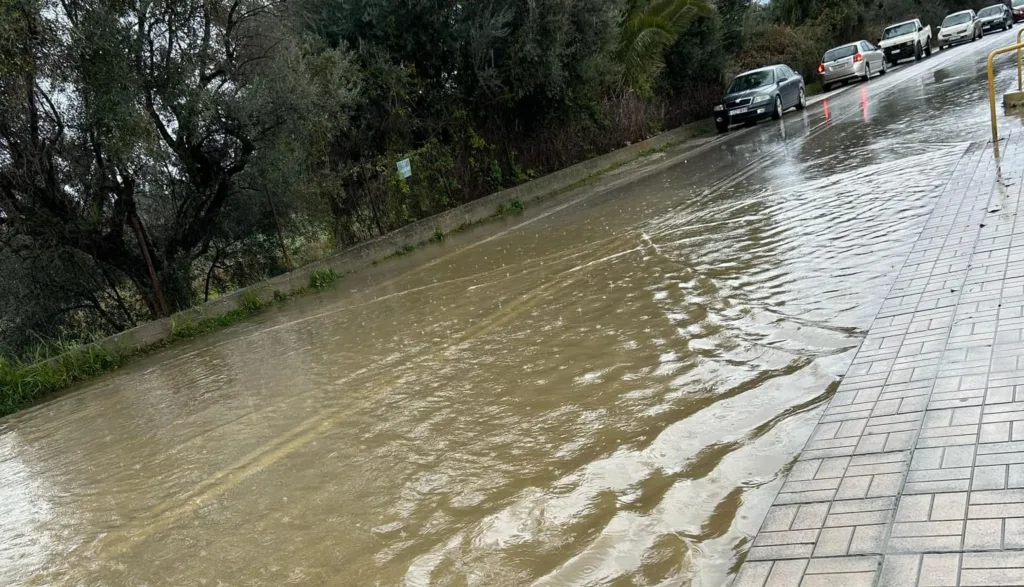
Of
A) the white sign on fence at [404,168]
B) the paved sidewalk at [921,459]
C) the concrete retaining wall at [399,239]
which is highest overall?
the white sign on fence at [404,168]

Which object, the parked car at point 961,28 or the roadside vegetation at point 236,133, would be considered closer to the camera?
the roadside vegetation at point 236,133

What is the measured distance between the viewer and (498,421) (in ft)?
17.5

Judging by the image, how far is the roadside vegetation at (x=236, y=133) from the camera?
10867 mm

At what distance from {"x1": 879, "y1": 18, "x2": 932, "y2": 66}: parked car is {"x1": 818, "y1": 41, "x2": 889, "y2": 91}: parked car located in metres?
6.78

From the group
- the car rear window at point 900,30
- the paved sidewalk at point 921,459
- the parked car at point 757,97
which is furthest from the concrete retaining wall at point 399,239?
the car rear window at point 900,30

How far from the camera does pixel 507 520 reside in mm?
3980

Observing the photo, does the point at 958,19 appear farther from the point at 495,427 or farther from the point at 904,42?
the point at 495,427

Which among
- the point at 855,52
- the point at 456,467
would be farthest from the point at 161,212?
the point at 855,52

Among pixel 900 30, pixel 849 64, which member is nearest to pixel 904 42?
pixel 900 30

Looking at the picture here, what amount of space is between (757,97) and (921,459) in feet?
74.8

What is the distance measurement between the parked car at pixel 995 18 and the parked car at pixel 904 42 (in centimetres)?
912

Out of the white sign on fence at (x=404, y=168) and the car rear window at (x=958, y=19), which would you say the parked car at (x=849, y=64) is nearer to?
the car rear window at (x=958, y=19)

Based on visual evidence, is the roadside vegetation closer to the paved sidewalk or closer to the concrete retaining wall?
the concrete retaining wall

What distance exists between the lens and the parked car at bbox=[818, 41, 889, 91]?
32188 mm
